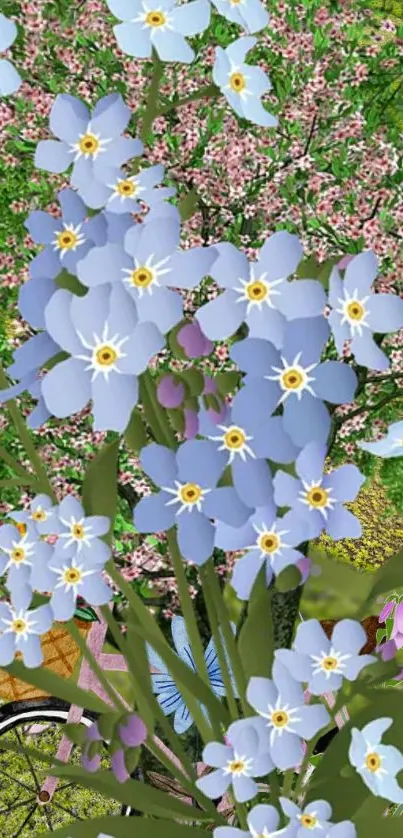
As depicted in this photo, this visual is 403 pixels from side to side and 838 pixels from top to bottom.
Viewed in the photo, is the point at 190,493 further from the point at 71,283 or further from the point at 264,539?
the point at 71,283

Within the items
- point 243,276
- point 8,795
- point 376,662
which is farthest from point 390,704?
point 8,795

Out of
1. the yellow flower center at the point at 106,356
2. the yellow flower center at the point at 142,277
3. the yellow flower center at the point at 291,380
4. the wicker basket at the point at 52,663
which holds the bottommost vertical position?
the yellow flower center at the point at 106,356

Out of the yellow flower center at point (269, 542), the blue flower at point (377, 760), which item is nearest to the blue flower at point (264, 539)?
the yellow flower center at point (269, 542)

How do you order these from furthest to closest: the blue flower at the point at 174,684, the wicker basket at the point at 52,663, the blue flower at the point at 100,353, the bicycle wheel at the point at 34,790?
the wicker basket at the point at 52,663
the bicycle wheel at the point at 34,790
the blue flower at the point at 174,684
the blue flower at the point at 100,353

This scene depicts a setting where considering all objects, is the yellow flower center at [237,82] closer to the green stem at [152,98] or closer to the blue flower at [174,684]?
the green stem at [152,98]

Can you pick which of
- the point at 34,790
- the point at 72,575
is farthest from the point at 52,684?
the point at 34,790

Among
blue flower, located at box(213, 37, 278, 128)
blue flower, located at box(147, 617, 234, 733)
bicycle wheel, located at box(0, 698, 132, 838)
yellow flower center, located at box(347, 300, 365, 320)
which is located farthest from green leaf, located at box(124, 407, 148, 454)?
bicycle wheel, located at box(0, 698, 132, 838)

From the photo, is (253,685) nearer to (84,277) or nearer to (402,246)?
(84,277)
